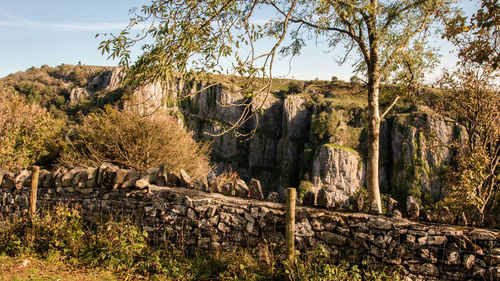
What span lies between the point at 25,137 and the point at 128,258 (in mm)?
12532

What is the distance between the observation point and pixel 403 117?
4409 cm

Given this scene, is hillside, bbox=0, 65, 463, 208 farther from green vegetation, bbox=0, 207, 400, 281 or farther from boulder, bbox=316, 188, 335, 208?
boulder, bbox=316, 188, 335, 208

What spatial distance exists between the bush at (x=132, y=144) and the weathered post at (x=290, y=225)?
6.46 m

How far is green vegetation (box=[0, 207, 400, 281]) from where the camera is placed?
4.31 m

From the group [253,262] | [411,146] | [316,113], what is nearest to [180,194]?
[253,262]

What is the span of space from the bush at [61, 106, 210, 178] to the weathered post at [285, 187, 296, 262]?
6460mm

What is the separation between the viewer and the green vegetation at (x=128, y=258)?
4309 millimetres

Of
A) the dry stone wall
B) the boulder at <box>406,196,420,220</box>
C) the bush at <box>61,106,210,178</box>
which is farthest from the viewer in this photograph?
the bush at <box>61,106,210,178</box>


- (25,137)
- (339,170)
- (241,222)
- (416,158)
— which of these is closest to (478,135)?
(241,222)

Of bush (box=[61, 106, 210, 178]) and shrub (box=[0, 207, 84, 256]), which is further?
bush (box=[61, 106, 210, 178])

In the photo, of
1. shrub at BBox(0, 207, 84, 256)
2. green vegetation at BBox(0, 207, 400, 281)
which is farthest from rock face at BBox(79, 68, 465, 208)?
green vegetation at BBox(0, 207, 400, 281)

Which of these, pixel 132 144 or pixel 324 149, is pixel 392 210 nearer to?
pixel 132 144

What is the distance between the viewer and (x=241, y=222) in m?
4.97

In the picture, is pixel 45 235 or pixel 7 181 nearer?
pixel 45 235
